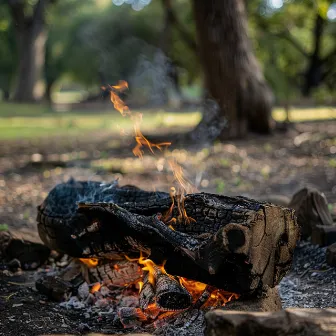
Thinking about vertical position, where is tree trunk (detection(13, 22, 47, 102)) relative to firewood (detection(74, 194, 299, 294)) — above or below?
above

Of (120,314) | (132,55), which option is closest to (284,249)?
(120,314)

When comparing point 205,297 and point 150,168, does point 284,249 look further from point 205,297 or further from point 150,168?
point 150,168

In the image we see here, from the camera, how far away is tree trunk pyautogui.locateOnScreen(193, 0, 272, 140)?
1148cm

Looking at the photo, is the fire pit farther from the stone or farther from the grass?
the grass

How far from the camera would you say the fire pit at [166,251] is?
11.0ft

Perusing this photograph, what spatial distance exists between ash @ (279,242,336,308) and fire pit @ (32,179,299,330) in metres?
0.50

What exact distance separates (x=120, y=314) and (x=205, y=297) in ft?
1.87

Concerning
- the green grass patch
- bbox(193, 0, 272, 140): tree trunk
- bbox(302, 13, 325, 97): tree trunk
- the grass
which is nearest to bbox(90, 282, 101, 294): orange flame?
bbox(193, 0, 272, 140): tree trunk

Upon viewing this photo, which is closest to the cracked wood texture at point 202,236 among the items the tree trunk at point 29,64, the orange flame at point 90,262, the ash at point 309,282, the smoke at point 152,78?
the orange flame at point 90,262

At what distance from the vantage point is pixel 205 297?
142 inches

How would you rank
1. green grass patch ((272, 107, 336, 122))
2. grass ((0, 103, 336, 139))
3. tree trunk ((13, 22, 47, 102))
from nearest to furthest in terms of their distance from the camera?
grass ((0, 103, 336, 139)) < green grass patch ((272, 107, 336, 122)) < tree trunk ((13, 22, 47, 102))

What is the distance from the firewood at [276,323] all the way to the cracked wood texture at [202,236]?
531 millimetres

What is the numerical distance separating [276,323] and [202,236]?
1.03 m

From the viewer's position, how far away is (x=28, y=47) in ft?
100
